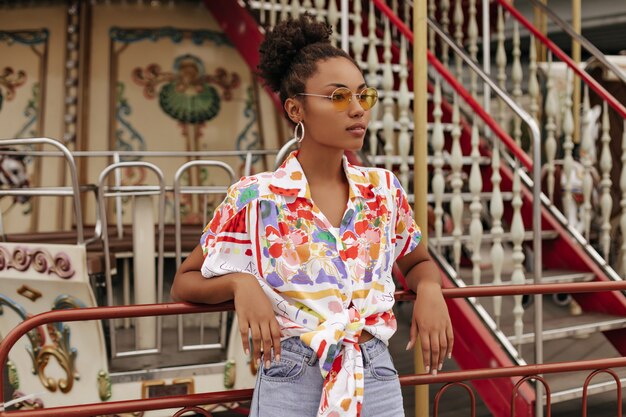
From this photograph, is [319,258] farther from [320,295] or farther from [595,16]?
[595,16]

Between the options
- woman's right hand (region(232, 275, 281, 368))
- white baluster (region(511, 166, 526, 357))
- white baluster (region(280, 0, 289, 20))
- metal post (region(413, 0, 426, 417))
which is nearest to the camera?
woman's right hand (region(232, 275, 281, 368))

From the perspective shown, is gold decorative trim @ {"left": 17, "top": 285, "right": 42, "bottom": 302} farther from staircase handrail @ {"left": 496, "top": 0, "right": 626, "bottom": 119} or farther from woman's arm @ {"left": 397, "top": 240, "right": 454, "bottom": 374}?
staircase handrail @ {"left": 496, "top": 0, "right": 626, "bottom": 119}

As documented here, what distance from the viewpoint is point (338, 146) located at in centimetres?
154

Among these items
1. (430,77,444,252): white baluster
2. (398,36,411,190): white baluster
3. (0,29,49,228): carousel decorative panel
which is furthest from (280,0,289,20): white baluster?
(0,29,49,228): carousel decorative panel

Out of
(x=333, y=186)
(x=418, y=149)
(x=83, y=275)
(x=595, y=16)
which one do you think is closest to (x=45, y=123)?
(x=83, y=275)

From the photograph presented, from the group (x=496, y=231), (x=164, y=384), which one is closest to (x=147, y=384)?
(x=164, y=384)

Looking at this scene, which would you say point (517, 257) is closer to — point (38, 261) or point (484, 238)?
point (484, 238)

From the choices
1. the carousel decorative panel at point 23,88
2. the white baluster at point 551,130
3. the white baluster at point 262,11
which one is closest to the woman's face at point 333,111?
the white baluster at point 551,130

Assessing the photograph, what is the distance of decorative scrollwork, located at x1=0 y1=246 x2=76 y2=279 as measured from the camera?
3131mm

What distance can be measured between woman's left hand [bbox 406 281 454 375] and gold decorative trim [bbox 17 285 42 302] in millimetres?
2326

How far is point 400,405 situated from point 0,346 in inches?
37.2

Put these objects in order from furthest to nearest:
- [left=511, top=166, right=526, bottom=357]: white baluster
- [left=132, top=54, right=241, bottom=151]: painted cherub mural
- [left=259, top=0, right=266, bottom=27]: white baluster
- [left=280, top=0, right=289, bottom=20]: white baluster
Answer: [left=132, top=54, right=241, bottom=151]: painted cherub mural < [left=259, top=0, right=266, bottom=27]: white baluster < [left=280, top=0, right=289, bottom=20]: white baluster < [left=511, top=166, right=526, bottom=357]: white baluster

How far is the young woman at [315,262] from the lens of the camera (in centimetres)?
143

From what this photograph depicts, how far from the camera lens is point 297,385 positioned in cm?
145
